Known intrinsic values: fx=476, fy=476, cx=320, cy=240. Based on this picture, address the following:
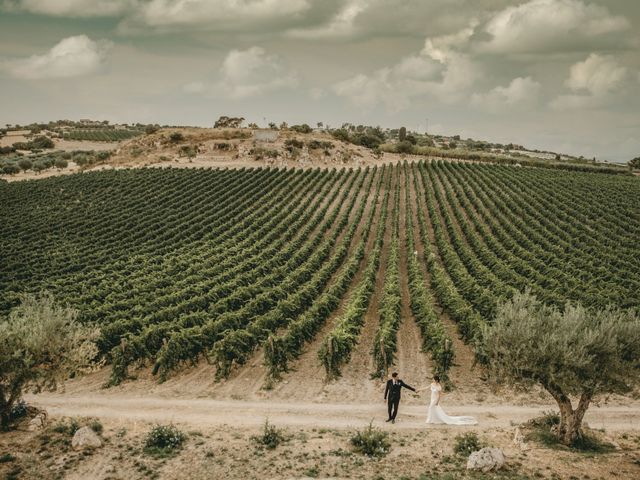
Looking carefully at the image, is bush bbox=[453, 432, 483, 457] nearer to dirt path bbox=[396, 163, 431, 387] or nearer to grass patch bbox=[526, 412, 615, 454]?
grass patch bbox=[526, 412, 615, 454]

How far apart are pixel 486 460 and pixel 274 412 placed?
7794 millimetres

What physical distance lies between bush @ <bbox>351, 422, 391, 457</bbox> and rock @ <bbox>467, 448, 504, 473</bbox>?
2500 millimetres

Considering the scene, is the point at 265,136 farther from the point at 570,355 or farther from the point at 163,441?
the point at 570,355

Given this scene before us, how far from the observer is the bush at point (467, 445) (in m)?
14.3

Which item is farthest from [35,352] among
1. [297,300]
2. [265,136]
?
[265,136]

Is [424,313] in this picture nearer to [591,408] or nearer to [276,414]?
[591,408]

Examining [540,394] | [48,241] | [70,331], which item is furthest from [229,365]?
[48,241]

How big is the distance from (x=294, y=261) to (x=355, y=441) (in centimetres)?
2628

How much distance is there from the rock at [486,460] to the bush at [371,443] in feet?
8.20

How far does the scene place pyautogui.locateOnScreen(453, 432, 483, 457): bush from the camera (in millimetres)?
14281

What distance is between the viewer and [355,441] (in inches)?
579

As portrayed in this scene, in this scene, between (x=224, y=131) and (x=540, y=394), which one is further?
(x=224, y=131)

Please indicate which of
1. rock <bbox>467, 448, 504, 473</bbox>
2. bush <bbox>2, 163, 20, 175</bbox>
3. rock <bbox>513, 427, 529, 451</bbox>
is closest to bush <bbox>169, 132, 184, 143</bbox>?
bush <bbox>2, 163, 20, 175</bbox>

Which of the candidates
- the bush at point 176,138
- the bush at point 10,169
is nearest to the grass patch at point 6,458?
the bush at point 10,169
